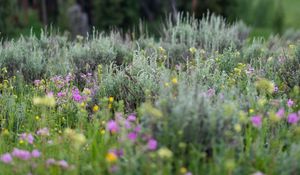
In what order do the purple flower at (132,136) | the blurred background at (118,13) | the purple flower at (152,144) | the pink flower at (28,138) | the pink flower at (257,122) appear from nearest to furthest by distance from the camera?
the purple flower at (152,144), the purple flower at (132,136), the pink flower at (257,122), the pink flower at (28,138), the blurred background at (118,13)

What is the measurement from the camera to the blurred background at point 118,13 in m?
27.2

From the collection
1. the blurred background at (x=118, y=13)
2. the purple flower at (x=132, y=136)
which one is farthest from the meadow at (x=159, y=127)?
the blurred background at (x=118, y=13)

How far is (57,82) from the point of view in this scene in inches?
226

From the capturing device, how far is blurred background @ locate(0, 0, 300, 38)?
89.1ft

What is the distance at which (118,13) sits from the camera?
104 feet

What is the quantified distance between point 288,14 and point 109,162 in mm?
36626

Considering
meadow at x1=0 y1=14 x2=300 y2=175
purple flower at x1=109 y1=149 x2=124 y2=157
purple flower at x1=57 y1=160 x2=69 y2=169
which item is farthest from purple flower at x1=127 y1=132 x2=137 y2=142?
purple flower at x1=57 y1=160 x2=69 y2=169

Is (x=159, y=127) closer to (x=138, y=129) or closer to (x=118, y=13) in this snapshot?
(x=138, y=129)

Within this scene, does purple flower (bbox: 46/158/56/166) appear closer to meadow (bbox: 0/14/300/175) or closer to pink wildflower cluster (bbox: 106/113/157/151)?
meadow (bbox: 0/14/300/175)

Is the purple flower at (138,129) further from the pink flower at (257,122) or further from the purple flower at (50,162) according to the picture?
the pink flower at (257,122)

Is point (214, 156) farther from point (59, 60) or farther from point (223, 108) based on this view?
point (59, 60)

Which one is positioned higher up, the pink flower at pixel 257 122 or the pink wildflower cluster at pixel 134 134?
the pink flower at pixel 257 122

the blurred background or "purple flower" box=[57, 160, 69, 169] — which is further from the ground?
"purple flower" box=[57, 160, 69, 169]

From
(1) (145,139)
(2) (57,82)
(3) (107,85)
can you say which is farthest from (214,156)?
(2) (57,82)
